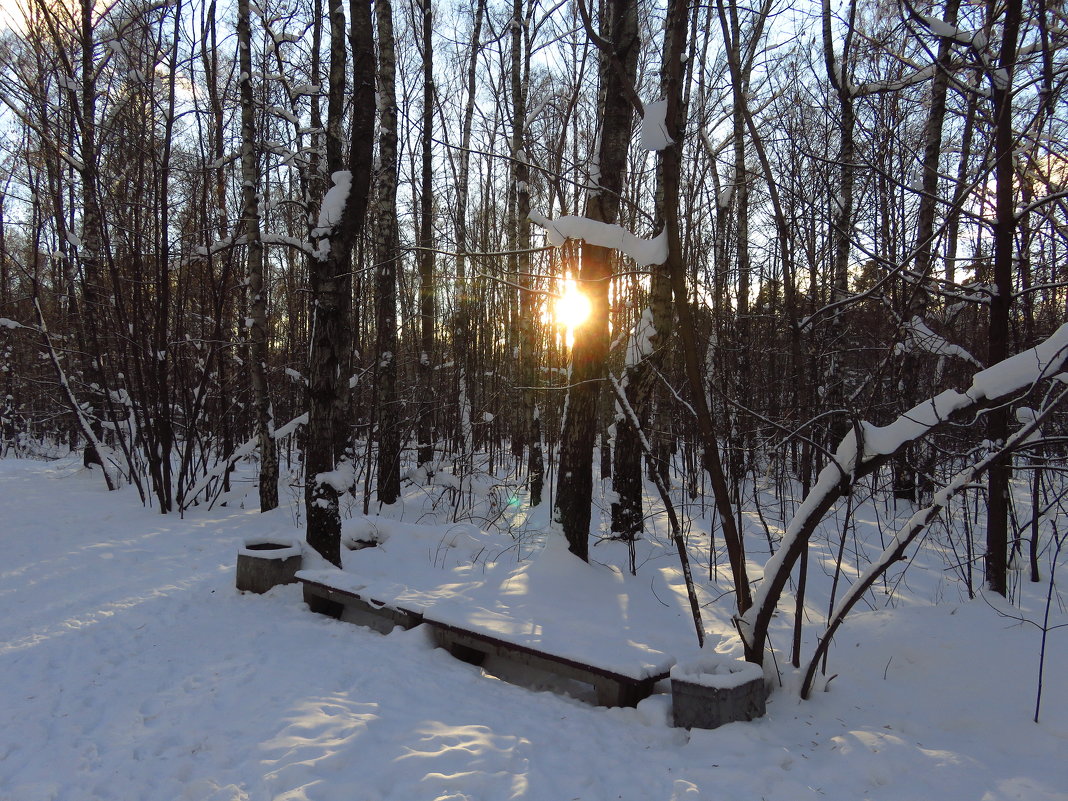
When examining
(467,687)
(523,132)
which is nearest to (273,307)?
(523,132)

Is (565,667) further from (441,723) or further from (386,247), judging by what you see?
(386,247)

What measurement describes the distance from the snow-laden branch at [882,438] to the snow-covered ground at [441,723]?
578 mm

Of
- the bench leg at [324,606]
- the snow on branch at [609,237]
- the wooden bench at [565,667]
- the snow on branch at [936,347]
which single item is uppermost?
the snow on branch at [609,237]

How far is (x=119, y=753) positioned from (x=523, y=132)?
1078cm

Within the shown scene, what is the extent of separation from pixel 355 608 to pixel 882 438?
381cm

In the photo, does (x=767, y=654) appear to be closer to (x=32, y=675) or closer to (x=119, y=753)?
(x=119, y=753)

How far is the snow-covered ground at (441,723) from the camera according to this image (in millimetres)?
2607

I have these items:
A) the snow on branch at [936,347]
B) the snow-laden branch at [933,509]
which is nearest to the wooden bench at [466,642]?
the snow-laden branch at [933,509]

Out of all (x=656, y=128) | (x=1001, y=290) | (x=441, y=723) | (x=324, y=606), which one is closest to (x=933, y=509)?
(x=656, y=128)

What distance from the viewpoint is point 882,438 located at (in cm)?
282

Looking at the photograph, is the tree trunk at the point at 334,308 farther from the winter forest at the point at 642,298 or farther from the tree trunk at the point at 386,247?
the tree trunk at the point at 386,247

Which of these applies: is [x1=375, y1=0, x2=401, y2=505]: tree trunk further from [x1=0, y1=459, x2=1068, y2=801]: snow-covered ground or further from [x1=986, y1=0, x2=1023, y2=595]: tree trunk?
[x1=986, y1=0, x2=1023, y2=595]: tree trunk

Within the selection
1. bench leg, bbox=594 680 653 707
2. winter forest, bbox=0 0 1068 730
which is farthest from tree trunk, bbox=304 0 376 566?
bench leg, bbox=594 680 653 707

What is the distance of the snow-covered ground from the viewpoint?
261cm
